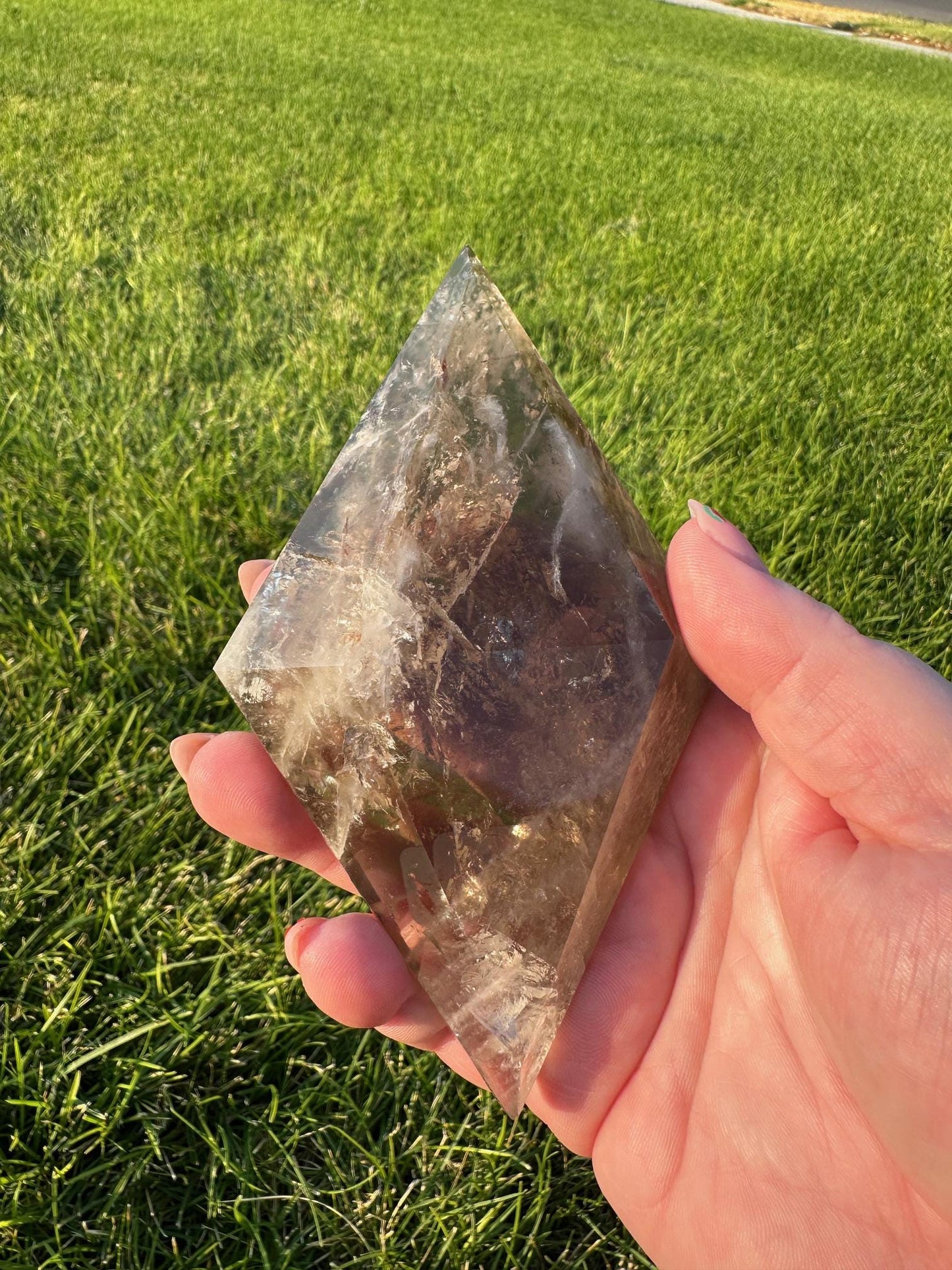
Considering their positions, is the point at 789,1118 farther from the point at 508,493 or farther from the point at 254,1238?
the point at 508,493

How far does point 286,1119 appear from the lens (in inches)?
54.8

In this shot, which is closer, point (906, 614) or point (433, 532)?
point (433, 532)

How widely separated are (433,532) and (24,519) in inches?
54.0

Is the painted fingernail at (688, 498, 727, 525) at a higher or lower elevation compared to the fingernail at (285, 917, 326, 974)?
higher

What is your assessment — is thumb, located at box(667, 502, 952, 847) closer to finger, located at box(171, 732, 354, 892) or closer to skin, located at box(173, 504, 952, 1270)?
skin, located at box(173, 504, 952, 1270)

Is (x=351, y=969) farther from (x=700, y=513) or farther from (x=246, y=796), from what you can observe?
(x=700, y=513)

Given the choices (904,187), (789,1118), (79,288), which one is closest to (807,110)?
(904,187)

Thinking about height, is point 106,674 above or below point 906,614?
below

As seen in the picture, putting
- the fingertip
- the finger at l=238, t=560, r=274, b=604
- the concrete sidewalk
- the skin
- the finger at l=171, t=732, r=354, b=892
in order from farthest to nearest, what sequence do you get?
1. the concrete sidewalk
2. the finger at l=238, t=560, r=274, b=604
3. the finger at l=171, t=732, r=354, b=892
4. the fingertip
5. the skin

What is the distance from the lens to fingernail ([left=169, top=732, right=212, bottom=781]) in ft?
4.98

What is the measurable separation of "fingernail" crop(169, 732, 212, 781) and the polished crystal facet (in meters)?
0.32

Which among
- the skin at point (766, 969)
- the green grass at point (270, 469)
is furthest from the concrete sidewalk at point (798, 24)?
the skin at point (766, 969)

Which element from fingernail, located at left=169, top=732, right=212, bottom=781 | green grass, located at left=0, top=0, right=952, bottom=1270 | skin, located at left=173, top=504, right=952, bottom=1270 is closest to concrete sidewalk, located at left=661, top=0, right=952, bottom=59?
green grass, located at left=0, top=0, right=952, bottom=1270

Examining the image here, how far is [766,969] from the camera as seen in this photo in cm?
138
